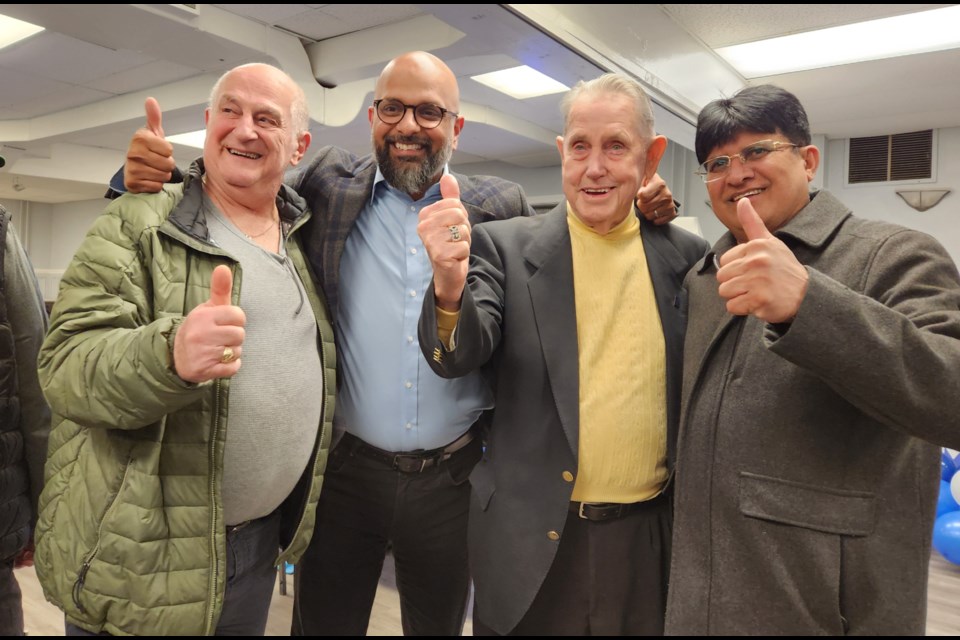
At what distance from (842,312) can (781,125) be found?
1.54 feet

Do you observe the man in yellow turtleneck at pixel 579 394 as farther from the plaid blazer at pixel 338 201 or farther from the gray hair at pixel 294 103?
the gray hair at pixel 294 103

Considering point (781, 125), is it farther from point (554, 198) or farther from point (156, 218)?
point (554, 198)

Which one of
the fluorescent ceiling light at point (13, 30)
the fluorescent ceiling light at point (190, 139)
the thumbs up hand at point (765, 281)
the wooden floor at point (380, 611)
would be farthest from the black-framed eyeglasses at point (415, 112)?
the fluorescent ceiling light at point (190, 139)

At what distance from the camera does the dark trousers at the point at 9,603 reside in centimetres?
153

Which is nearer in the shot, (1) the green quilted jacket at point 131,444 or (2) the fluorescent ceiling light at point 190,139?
(1) the green quilted jacket at point 131,444

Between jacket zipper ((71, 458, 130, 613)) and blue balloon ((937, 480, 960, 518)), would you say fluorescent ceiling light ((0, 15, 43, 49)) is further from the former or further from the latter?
blue balloon ((937, 480, 960, 518))

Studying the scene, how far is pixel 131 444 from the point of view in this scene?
1.27m

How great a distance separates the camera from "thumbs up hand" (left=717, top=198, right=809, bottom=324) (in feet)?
3.39

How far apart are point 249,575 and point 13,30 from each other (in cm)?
527

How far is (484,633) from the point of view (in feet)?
4.83

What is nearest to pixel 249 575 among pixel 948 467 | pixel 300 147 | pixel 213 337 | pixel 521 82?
pixel 213 337

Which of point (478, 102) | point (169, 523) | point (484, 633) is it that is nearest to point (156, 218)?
point (169, 523)

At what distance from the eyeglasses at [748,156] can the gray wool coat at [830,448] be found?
150 millimetres

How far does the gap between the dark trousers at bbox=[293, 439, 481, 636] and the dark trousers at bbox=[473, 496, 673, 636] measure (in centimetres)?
38
